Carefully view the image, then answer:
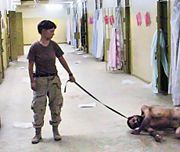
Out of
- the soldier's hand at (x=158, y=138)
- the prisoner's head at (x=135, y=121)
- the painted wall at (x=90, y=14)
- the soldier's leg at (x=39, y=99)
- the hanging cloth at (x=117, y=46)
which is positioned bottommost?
the soldier's hand at (x=158, y=138)

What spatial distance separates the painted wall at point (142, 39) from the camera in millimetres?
8438

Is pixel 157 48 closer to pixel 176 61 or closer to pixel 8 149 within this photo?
pixel 176 61

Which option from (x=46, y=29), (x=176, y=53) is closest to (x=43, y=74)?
(x=46, y=29)

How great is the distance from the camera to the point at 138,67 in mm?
9750

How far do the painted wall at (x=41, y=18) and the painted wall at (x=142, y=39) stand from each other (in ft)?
54.8

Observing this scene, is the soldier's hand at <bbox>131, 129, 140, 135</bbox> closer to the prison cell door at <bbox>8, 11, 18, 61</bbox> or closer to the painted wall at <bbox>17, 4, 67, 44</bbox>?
the prison cell door at <bbox>8, 11, 18, 61</bbox>

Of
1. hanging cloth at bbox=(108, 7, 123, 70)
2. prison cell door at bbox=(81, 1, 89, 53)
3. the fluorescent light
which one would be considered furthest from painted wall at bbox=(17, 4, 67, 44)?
hanging cloth at bbox=(108, 7, 123, 70)

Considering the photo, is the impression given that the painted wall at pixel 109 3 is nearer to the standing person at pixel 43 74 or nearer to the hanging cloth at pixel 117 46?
the hanging cloth at pixel 117 46

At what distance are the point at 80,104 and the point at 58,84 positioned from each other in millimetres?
2333

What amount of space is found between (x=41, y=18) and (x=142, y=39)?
18.1m

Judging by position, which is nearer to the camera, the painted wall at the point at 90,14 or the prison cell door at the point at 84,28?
the painted wall at the point at 90,14

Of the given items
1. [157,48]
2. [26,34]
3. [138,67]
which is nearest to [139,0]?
[138,67]

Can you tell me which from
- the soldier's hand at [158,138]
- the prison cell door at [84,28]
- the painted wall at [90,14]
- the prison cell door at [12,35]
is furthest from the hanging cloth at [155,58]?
the prison cell door at [84,28]

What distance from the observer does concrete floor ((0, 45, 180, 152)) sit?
4566 millimetres
